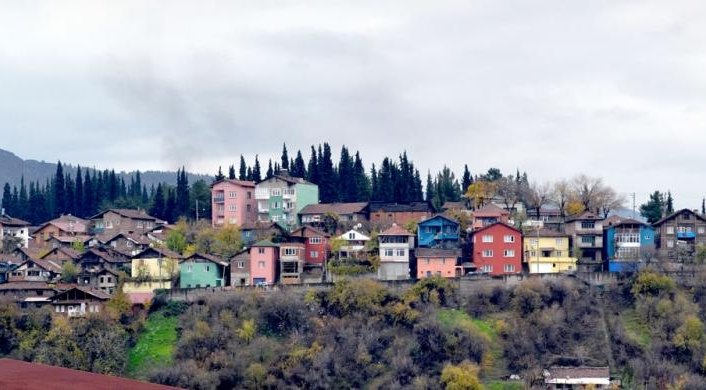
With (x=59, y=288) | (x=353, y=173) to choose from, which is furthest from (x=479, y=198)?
(x=59, y=288)

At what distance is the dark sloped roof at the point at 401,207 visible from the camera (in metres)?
47.0

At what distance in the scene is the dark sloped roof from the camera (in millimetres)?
46969

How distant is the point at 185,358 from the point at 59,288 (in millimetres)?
8437

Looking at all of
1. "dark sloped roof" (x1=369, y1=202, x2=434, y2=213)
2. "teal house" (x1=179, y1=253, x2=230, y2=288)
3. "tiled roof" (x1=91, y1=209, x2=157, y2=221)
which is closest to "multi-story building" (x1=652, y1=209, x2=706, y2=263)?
"dark sloped roof" (x1=369, y1=202, x2=434, y2=213)

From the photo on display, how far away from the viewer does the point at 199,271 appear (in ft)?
129

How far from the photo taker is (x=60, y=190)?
60.6 meters

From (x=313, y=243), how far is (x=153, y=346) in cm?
995

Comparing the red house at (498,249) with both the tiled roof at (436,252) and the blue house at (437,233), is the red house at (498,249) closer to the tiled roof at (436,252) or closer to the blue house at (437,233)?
the tiled roof at (436,252)

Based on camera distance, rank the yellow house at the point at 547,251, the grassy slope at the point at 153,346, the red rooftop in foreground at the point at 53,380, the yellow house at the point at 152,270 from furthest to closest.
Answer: the yellow house at the point at 547,251, the yellow house at the point at 152,270, the grassy slope at the point at 153,346, the red rooftop in foreground at the point at 53,380

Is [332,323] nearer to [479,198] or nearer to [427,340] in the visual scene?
[427,340]

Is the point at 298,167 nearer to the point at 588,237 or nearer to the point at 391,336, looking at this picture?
the point at 588,237

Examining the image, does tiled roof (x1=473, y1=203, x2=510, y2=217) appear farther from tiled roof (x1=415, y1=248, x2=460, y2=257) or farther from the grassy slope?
the grassy slope

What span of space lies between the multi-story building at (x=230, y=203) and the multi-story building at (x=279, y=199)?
2.06ft

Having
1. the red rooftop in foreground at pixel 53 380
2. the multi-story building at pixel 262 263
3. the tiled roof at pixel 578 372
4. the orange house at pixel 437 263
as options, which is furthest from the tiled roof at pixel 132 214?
the red rooftop in foreground at pixel 53 380
